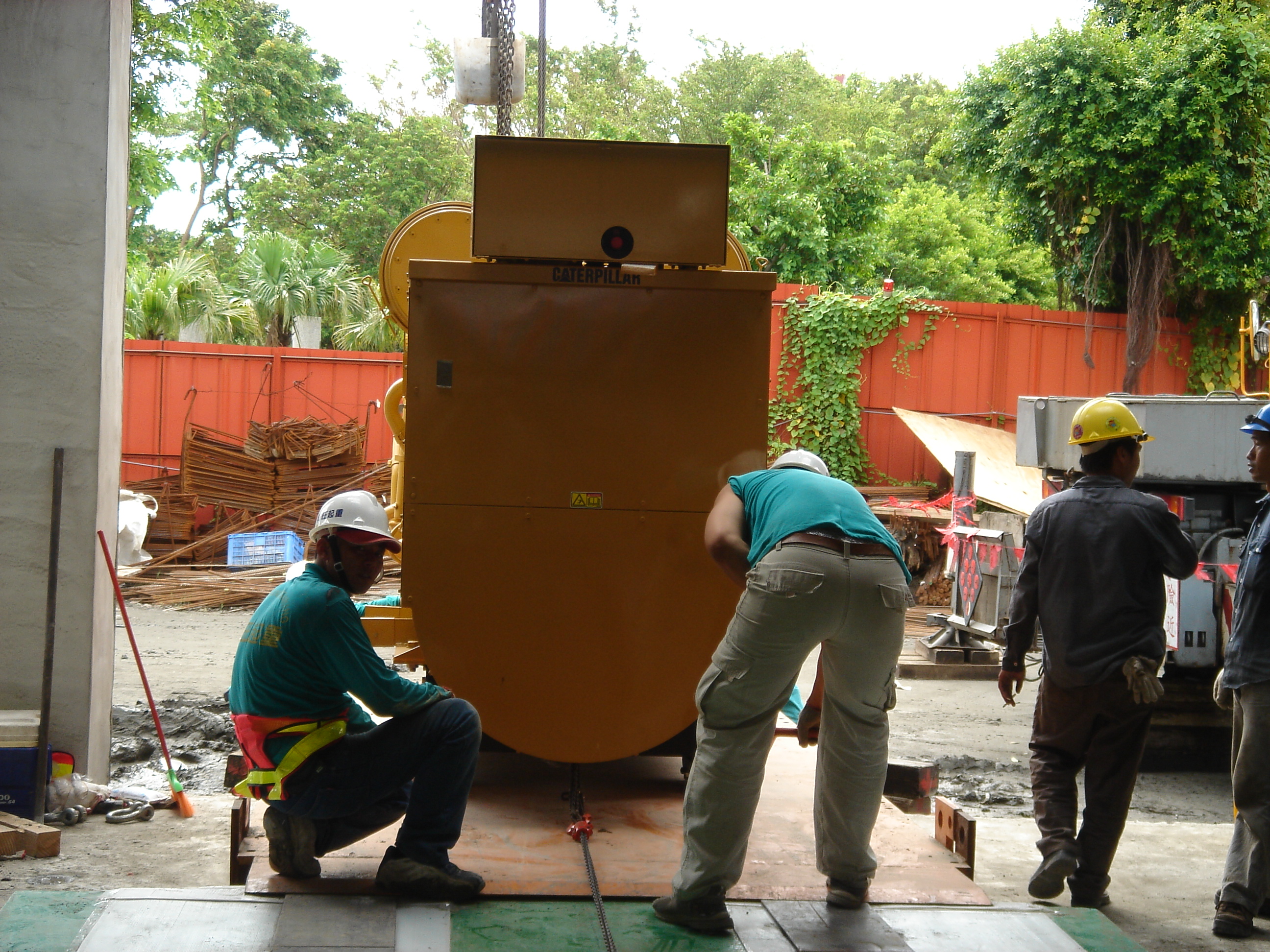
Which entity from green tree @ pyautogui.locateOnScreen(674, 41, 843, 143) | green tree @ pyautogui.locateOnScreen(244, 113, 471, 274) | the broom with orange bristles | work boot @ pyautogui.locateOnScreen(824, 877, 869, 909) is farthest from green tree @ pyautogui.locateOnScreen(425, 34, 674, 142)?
work boot @ pyautogui.locateOnScreen(824, 877, 869, 909)

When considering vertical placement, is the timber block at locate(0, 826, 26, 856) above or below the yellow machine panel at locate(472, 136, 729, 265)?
below

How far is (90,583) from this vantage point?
569 centimetres

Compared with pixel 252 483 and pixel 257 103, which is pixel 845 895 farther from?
pixel 257 103

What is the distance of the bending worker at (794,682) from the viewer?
3689 millimetres

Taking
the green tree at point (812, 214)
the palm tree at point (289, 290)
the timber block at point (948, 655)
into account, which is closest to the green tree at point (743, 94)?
the green tree at point (812, 214)

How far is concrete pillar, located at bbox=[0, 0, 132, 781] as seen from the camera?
5648 mm

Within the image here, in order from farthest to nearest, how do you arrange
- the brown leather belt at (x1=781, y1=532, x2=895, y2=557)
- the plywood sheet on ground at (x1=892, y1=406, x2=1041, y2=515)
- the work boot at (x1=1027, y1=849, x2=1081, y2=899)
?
the plywood sheet on ground at (x1=892, y1=406, x2=1041, y2=515)
the work boot at (x1=1027, y1=849, x2=1081, y2=899)
the brown leather belt at (x1=781, y1=532, x2=895, y2=557)

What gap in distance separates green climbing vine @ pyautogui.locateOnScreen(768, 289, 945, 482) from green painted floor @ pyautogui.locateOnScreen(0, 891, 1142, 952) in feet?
42.0

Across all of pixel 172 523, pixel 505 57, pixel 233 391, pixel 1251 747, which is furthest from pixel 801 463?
pixel 233 391

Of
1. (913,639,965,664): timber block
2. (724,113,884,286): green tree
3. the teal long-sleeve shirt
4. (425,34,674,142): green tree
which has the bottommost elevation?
(913,639,965,664): timber block

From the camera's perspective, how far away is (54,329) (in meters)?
5.70

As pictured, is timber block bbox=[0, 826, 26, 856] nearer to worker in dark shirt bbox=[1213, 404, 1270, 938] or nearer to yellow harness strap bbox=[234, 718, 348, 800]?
yellow harness strap bbox=[234, 718, 348, 800]

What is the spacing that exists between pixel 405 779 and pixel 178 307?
707 inches

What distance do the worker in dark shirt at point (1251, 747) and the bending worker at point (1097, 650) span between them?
262 mm
